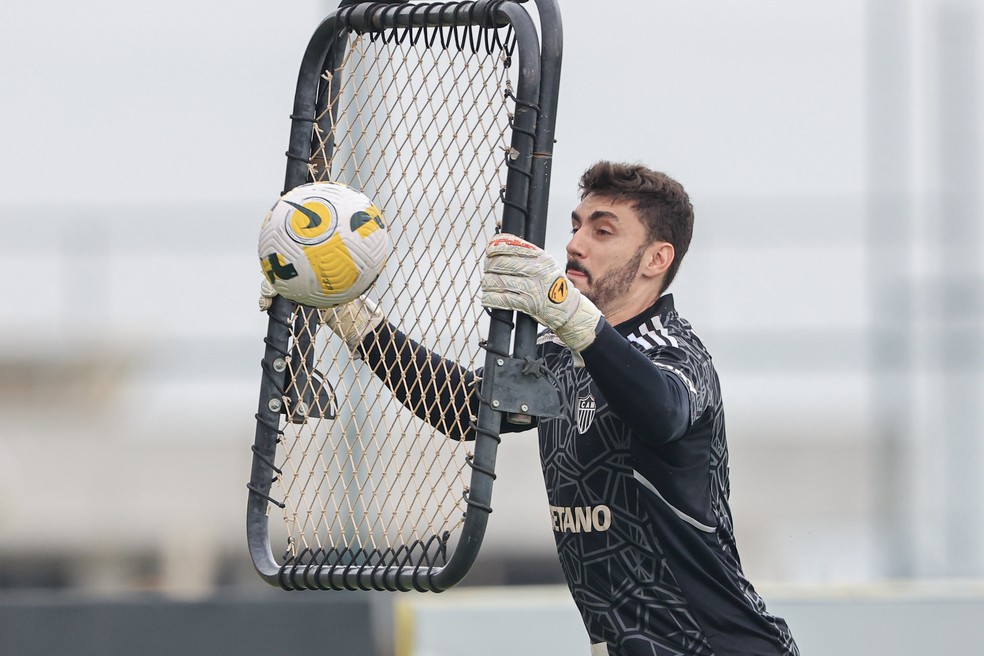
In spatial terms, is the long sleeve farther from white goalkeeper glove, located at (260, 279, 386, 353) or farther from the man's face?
the man's face

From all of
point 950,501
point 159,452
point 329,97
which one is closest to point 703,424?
point 329,97

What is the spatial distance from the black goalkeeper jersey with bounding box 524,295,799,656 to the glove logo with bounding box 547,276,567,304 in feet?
1.10

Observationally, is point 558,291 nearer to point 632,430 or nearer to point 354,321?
point 632,430

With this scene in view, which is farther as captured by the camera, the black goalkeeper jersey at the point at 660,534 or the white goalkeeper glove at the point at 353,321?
the white goalkeeper glove at the point at 353,321

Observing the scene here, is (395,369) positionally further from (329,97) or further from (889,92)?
(889,92)

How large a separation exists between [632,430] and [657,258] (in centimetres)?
55

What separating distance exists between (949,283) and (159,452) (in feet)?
17.7

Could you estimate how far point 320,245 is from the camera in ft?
12.0

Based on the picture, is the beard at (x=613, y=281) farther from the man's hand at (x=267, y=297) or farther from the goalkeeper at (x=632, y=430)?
the man's hand at (x=267, y=297)

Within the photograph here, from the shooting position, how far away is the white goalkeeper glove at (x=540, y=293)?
3.45 m

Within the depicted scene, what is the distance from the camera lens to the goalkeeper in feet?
11.4

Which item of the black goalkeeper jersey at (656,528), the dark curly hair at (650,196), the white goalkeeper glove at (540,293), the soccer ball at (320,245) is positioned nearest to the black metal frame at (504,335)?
the white goalkeeper glove at (540,293)

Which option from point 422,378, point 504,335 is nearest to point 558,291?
point 504,335

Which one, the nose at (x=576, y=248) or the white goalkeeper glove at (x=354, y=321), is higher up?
the nose at (x=576, y=248)
